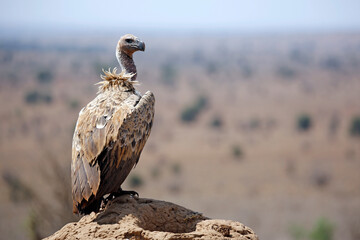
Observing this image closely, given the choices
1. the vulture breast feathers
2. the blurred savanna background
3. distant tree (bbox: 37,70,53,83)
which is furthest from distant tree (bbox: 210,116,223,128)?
the vulture breast feathers

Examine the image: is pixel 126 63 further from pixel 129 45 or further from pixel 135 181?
pixel 135 181

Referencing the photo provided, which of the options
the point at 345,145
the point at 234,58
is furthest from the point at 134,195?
the point at 234,58

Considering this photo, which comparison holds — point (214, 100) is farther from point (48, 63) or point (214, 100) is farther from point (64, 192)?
point (64, 192)

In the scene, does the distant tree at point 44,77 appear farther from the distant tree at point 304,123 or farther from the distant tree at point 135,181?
the distant tree at point 135,181

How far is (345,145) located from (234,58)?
70813 millimetres

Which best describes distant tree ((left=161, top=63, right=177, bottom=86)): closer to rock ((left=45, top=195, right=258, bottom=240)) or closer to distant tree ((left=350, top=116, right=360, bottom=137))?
distant tree ((left=350, top=116, right=360, bottom=137))

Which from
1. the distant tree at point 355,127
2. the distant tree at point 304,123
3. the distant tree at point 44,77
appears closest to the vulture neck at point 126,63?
the distant tree at point 355,127

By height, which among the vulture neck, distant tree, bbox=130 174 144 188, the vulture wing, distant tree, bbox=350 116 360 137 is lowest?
the vulture wing

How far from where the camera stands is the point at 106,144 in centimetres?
687

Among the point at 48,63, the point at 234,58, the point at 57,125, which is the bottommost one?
the point at 57,125

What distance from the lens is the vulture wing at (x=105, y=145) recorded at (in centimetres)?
674

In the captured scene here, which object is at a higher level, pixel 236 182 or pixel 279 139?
pixel 279 139

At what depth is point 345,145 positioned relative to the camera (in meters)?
40.8

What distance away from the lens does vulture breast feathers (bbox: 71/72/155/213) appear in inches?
266
